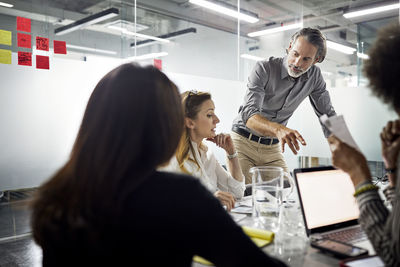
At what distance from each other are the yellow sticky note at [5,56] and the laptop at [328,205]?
267 centimetres

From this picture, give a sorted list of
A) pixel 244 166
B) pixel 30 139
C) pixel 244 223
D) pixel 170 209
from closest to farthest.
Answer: pixel 170 209 → pixel 244 223 → pixel 244 166 → pixel 30 139

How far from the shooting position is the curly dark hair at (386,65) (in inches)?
34.2

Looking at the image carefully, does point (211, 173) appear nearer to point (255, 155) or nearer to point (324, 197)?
point (255, 155)

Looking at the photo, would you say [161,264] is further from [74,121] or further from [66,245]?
[74,121]

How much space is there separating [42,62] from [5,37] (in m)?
0.34

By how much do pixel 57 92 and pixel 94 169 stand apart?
9.18 feet

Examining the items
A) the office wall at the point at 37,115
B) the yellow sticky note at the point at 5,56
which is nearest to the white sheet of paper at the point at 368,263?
the office wall at the point at 37,115

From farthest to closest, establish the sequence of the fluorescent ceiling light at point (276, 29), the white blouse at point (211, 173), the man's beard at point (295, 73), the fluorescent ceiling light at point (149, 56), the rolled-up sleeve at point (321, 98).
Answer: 1. the fluorescent ceiling light at point (276, 29)
2. the fluorescent ceiling light at point (149, 56)
3. the rolled-up sleeve at point (321, 98)
4. the man's beard at point (295, 73)
5. the white blouse at point (211, 173)

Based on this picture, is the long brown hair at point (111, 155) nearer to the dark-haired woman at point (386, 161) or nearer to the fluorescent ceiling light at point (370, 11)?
the dark-haired woman at point (386, 161)

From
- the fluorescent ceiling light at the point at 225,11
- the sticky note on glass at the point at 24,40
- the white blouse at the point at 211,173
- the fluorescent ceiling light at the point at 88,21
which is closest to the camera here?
the white blouse at the point at 211,173

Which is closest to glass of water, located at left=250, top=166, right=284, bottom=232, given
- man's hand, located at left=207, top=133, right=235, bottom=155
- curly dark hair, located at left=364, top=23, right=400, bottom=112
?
curly dark hair, located at left=364, top=23, right=400, bottom=112

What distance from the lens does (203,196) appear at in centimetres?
66

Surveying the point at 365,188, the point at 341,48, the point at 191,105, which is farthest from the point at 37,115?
the point at 341,48

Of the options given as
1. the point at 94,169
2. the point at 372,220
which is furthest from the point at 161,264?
the point at 372,220
